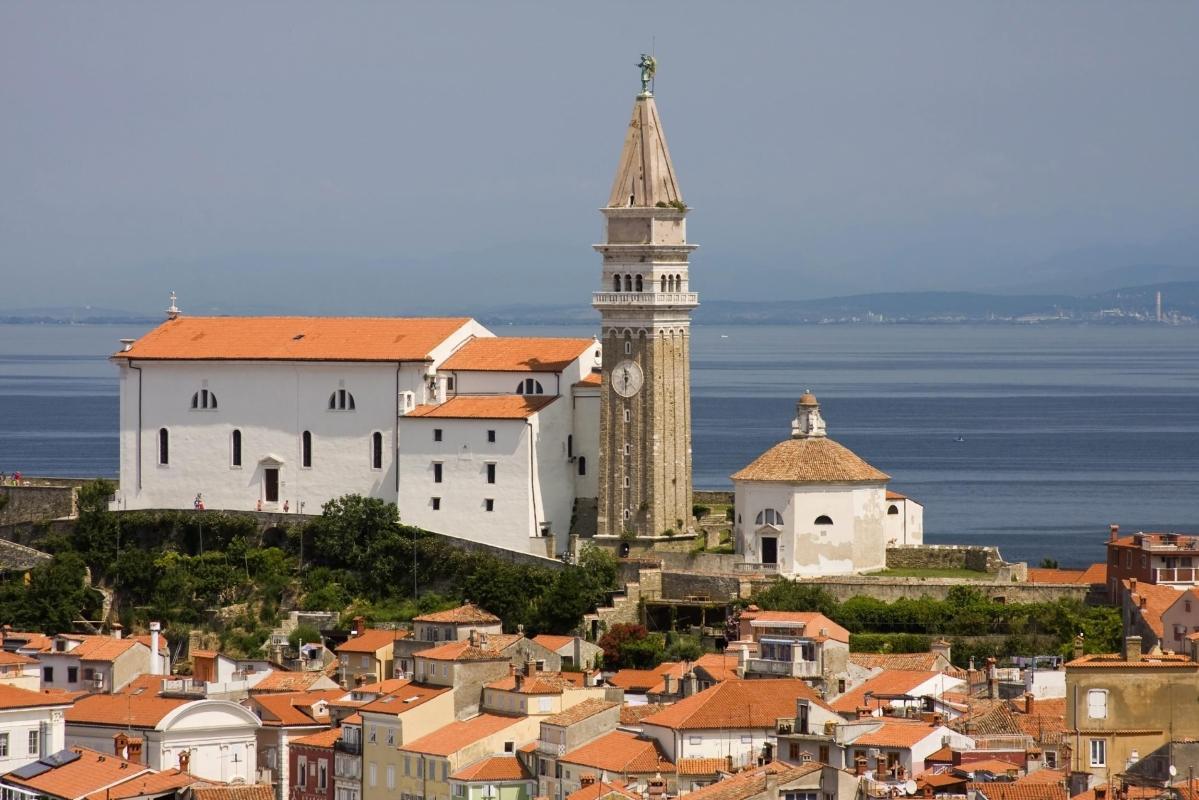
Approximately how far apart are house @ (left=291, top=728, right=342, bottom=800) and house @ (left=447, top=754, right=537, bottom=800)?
4281mm

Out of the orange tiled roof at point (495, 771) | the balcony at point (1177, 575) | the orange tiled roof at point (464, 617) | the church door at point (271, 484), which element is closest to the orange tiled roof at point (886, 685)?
the orange tiled roof at point (495, 771)

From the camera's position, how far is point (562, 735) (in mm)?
50344

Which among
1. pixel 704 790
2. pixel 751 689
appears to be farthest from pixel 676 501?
pixel 704 790

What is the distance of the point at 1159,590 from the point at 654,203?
17.0m

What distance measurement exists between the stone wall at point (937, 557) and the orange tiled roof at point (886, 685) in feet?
48.4

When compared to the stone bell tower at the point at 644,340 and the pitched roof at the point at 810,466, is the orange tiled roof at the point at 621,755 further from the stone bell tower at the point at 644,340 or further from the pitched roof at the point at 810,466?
the stone bell tower at the point at 644,340

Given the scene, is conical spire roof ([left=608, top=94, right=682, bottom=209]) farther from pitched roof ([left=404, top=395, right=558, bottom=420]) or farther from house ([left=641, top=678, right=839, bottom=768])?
house ([left=641, top=678, right=839, bottom=768])

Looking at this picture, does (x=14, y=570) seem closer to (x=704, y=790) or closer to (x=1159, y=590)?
(x=1159, y=590)

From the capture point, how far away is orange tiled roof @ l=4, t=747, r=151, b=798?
47000mm

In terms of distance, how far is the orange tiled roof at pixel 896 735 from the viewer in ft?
153

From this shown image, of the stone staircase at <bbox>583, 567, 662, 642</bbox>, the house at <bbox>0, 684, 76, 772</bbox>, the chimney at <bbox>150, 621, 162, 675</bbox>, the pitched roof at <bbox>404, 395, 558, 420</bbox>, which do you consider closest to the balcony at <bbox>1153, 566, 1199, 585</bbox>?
the stone staircase at <bbox>583, 567, 662, 642</bbox>

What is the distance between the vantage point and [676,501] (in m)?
73.5

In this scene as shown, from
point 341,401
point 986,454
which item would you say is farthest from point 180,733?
point 986,454

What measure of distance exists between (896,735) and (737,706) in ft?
12.8
